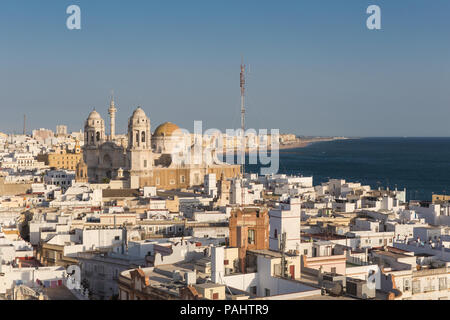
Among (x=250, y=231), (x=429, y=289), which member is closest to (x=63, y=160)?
(x=250, y=231)

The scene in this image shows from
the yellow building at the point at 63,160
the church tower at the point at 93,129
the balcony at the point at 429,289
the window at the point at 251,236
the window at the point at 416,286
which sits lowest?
the balcony at the point at 429,289

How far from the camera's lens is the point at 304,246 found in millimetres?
22031

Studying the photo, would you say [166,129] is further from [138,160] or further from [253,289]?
[253,289]

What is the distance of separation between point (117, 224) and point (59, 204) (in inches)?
344

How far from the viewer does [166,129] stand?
7031 centimetres

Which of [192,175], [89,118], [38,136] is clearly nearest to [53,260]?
→ [192,175]

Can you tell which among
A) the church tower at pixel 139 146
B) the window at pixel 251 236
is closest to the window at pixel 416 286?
the window at pixel 251 236

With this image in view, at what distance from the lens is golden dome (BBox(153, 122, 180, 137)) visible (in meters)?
69.9

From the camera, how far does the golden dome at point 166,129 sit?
6994 cm

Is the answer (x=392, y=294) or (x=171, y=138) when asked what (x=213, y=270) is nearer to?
(x=392, y=294)

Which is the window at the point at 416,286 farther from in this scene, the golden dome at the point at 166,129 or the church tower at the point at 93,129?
the golden dome at the point at 166,129

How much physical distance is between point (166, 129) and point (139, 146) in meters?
12.3

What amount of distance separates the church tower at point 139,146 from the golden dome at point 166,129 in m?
10.9
